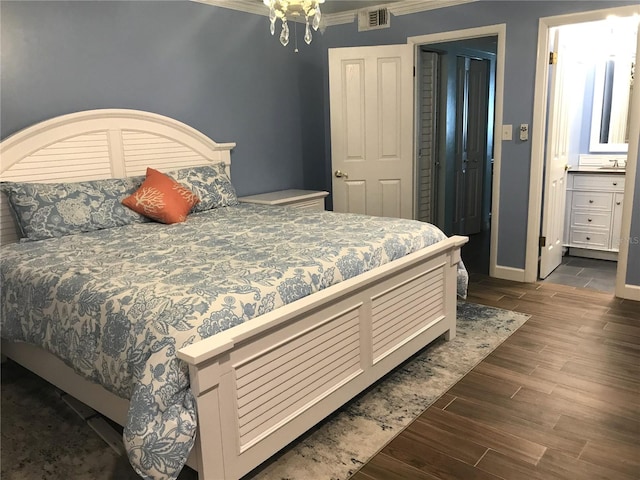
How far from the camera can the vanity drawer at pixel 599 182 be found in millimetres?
4508

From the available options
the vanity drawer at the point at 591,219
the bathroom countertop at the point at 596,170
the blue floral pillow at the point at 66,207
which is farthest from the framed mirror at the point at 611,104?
the blue floral pillow at the point at 66,207

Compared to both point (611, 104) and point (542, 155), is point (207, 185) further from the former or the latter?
point (611, 104)

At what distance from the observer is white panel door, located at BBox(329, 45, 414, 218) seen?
174 inches

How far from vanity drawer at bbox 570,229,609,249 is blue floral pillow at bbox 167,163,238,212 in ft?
10.4

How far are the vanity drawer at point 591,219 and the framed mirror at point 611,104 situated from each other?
63 cm

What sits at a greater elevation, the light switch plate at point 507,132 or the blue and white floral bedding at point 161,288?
the light switch plate at point 507,132

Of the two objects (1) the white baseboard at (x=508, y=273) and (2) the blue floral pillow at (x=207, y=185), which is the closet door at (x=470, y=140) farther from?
(2) the blue floral pillow at (x=207, y=185)

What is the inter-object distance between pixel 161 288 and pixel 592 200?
13.6 ft

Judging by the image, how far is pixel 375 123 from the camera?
4.54 m

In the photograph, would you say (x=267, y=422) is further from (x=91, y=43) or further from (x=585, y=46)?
(x=585, y=46)

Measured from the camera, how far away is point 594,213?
184 inches

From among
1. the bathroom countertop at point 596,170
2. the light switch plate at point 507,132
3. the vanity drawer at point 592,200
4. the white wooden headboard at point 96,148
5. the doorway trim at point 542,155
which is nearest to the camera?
the white wooden headboard at point 96,148

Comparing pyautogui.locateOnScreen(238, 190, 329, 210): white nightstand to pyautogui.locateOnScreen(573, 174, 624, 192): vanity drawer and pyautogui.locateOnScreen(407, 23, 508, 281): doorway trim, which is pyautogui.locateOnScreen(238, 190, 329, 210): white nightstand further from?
pyautogui.locateOnScreen(573, 174, 624, 192): vanity drawer

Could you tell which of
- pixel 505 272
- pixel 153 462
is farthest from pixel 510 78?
pixel 153 462
